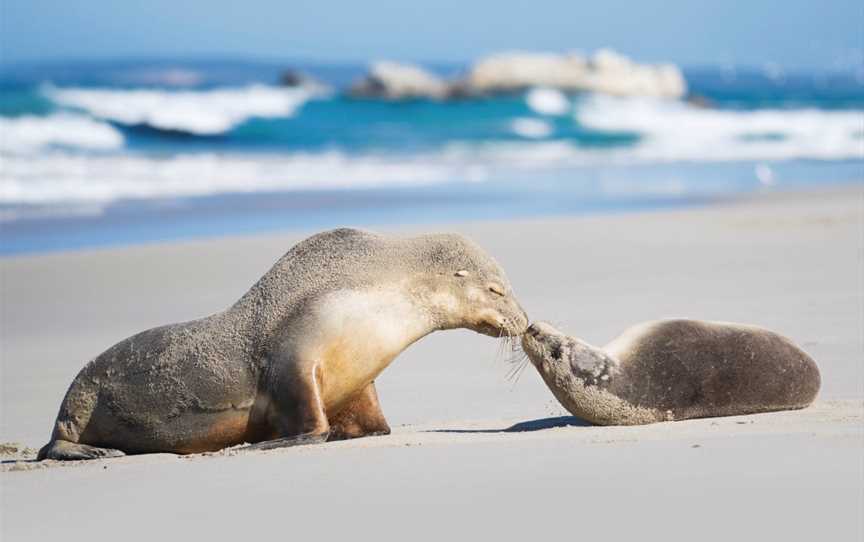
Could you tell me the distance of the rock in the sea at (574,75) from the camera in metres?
63.7

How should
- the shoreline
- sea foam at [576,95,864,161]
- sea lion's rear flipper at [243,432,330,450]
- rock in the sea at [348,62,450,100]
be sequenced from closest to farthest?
sea lion's rear flipper at [243,432,330,450], the shoreline, sea foam at [576,95,864,161], rock in the sea at [348,62,450,100]

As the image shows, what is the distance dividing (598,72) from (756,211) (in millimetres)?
50194

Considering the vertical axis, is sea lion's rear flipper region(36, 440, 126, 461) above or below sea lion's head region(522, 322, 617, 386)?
below

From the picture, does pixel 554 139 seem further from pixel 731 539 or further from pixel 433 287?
pixel 731 539

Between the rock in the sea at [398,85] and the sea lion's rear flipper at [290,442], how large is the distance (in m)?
54.4

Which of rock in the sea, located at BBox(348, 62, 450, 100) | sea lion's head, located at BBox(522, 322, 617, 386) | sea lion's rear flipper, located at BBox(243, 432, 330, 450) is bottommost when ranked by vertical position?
sea lion's rear flipper, located at BBox(243, 432, 330, 450)

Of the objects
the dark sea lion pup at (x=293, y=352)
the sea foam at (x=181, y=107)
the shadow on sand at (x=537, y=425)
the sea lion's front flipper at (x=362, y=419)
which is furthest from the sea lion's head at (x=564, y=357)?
the sea foam at (x=181, y=107)

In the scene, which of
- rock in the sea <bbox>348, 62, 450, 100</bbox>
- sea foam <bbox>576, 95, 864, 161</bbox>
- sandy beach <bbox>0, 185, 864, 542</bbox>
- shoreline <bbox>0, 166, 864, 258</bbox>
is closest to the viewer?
sandy beach <bbox>0, 185, 864, 542</bbox>

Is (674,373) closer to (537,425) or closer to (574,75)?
(537,425)

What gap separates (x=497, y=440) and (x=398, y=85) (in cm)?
5712

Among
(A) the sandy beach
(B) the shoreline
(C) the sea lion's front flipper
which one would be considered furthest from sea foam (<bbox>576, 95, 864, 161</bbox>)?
(C) the sea lion's front flipper

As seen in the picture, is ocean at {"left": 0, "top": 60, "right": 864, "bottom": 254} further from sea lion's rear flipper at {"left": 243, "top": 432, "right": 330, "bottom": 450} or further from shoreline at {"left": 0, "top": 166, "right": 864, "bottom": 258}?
sea lion's rear flipper at {"left": 243, "top": 432, "right": 330, "bottom": 450}

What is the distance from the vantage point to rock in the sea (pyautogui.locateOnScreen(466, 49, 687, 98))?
63656 millimetres

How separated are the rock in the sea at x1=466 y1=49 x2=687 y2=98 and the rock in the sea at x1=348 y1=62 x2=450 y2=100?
2.30 m
